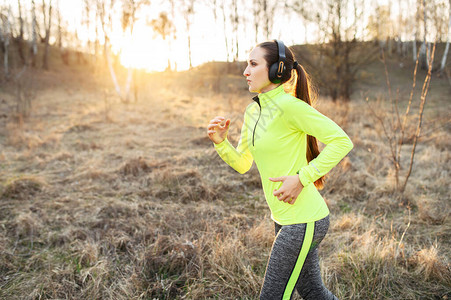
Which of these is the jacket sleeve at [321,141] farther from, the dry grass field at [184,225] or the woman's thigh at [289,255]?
the dry grass field at [184,225]

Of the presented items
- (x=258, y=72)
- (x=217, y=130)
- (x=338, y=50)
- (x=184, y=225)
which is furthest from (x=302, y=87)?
(x=338, y=50)

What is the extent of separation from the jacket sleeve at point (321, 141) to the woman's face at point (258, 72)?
23 centimetres

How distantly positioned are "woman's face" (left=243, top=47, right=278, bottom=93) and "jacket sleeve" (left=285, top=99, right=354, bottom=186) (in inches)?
9.0

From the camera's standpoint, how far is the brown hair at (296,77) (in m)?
1.46

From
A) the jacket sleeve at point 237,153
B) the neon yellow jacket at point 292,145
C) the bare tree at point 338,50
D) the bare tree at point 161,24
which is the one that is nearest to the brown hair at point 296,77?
the neon yellow jacket at point 292,145

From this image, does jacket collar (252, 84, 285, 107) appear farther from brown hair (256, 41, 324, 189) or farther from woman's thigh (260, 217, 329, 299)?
woman's thigh (260, 217, 329, 299)

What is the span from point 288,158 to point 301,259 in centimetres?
48

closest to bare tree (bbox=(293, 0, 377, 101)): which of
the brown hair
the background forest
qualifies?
the background forest

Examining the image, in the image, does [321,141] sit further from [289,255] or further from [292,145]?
[289,255]

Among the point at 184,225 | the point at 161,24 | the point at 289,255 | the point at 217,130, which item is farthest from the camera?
the point at 161,24

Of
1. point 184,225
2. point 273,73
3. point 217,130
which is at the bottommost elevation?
point 184,225

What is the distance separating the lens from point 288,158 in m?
1.40

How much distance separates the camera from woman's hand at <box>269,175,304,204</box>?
4.21 feet

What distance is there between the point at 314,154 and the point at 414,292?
5.27 ft
